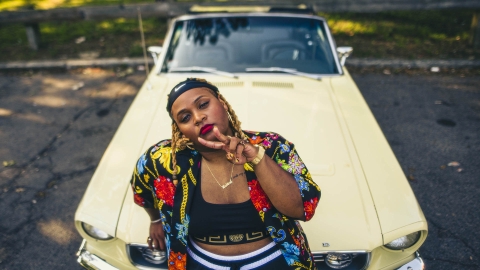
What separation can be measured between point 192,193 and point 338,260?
0.94 meters

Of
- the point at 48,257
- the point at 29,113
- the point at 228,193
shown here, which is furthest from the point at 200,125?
the point at 29,113

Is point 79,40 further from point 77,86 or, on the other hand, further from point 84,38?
point 77,86

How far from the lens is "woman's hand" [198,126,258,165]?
54.0 inches

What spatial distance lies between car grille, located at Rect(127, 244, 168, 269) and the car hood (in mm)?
117

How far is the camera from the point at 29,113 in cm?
498

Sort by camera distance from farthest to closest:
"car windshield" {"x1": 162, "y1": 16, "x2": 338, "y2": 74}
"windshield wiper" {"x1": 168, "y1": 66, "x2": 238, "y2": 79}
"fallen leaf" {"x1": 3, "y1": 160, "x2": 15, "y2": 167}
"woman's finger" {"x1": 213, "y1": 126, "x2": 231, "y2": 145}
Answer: "fallen leaf" {"x1": 3, "y1": 160, "x2": 15, "y2": 167}, "car windshield" {"x1": 162, "y1": 16, "x2": 338, "y2": 74}, "windshield wiper" {"x1": 168, "y1": 66, "x2": 238, "y2": 79}, "woman's finger" {"x1": 213, "y1": 126, "x2": 231, "y2": 145}

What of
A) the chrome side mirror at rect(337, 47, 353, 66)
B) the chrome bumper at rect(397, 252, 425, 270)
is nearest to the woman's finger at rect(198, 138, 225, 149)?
the chrome bumper at rect(397, 252, 425, 270)

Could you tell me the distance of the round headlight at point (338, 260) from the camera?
2.04m

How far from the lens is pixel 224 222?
1.66 meters

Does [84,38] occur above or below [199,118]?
below

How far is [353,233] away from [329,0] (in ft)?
17.7

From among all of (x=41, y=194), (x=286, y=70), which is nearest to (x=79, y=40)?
(x=41, y=194)

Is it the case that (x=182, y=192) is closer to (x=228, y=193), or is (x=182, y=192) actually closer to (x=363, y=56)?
(x=228, y=193)

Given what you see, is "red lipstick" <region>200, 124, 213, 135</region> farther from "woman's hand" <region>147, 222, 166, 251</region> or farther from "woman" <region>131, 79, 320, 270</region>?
"woman's hand" <region>147, 222, 166, 251</region>
